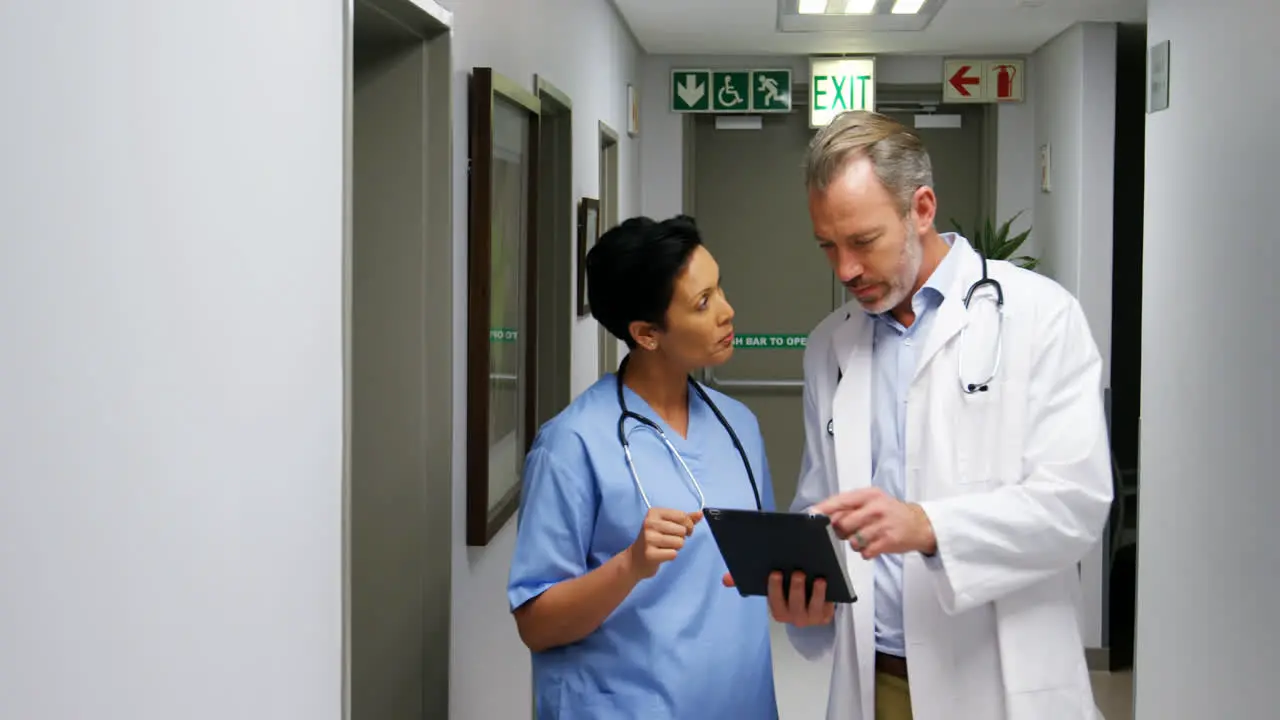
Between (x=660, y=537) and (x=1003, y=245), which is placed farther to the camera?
(x=1003, y=245)

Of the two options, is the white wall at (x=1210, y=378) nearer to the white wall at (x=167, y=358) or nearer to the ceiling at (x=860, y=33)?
the ceiling at (x=860, y=33)

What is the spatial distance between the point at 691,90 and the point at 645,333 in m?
5.18

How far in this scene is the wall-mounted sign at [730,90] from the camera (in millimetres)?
6961

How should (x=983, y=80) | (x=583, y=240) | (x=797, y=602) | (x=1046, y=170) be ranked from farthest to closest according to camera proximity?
1. (x=983, y=80)
2. (x=1046, y=170)
3. (x=583, y=240)
4. (x=797, y=602)

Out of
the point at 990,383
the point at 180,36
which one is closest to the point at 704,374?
the point at 990,383

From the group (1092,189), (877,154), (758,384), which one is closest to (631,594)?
(877,154)

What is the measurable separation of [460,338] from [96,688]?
155 cm

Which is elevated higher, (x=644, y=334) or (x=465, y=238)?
(x=465, y=238)

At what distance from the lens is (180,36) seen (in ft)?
3.88

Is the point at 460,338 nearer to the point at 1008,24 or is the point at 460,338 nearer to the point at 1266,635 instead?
the point at 1266,635

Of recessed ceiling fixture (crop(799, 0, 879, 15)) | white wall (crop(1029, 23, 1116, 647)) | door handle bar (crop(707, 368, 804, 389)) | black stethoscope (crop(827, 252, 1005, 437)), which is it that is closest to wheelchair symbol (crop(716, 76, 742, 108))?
door handle bar (crop(707, 368, 804, 389))

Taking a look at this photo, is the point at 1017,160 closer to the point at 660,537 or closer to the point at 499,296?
the point at 499,296

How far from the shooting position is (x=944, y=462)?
1.87m

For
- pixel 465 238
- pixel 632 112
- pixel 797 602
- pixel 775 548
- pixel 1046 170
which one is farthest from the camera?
pixel 1046 170
